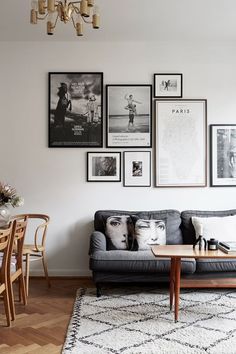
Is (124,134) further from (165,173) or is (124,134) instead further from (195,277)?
(195,277)

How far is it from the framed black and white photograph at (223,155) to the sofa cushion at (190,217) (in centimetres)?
36

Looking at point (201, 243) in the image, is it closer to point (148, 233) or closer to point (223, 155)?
point (148, 233)

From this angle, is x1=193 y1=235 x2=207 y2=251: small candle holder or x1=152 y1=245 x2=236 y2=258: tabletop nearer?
x1=152 y1=245 x2=236 y2=258: tabletop

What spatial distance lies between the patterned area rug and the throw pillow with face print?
481 millimetres

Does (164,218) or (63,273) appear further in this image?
(63,273)

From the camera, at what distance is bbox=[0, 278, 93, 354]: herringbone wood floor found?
2.94m

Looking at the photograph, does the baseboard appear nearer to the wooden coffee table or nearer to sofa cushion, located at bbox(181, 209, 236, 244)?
sofa cushion, located at bbox(181, 209, 236, 244)

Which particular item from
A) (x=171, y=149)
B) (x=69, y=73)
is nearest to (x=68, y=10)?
(x=69, y=73)

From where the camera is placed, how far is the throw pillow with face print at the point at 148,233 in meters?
4.57

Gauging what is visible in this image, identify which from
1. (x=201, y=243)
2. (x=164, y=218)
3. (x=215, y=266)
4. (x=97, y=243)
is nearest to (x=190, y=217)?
(x=164, y=218)

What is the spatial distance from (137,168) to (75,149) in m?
0.77

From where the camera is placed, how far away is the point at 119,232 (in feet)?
15.3

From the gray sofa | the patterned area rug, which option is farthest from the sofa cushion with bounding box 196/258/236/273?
the patterned area rug

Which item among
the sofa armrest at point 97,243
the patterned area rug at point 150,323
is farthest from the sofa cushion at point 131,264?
the patterned area rug at point 150,323
